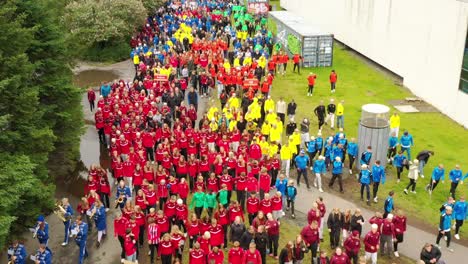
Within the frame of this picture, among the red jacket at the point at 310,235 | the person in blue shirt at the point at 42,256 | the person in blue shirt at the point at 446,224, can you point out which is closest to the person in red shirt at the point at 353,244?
the red jacket at the point at 310,235

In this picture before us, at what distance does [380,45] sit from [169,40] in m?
13.6

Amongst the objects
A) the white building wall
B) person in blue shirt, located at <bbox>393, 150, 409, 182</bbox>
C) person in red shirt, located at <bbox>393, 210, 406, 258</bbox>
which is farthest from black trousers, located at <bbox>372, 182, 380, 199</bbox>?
the white building wall

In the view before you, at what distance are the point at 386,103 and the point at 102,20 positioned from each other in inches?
783

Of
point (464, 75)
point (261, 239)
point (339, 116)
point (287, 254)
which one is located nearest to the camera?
point (287, 254)

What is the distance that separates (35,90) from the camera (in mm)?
15156

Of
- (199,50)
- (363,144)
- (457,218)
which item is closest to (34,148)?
(363,144)

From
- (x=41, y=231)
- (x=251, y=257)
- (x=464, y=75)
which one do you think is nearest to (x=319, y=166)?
(x=251, y=257)

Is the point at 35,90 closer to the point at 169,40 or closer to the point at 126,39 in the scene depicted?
the point at 169,40

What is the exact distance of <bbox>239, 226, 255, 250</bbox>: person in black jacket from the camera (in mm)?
13406

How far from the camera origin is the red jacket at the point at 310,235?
44.0ft

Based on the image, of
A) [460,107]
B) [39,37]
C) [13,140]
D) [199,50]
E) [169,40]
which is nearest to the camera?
[13,140]

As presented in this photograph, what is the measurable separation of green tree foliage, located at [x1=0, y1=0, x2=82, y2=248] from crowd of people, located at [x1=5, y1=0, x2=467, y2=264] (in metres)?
1.36

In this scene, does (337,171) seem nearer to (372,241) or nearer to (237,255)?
(372,241)

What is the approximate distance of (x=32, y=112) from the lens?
1472 centimetres
